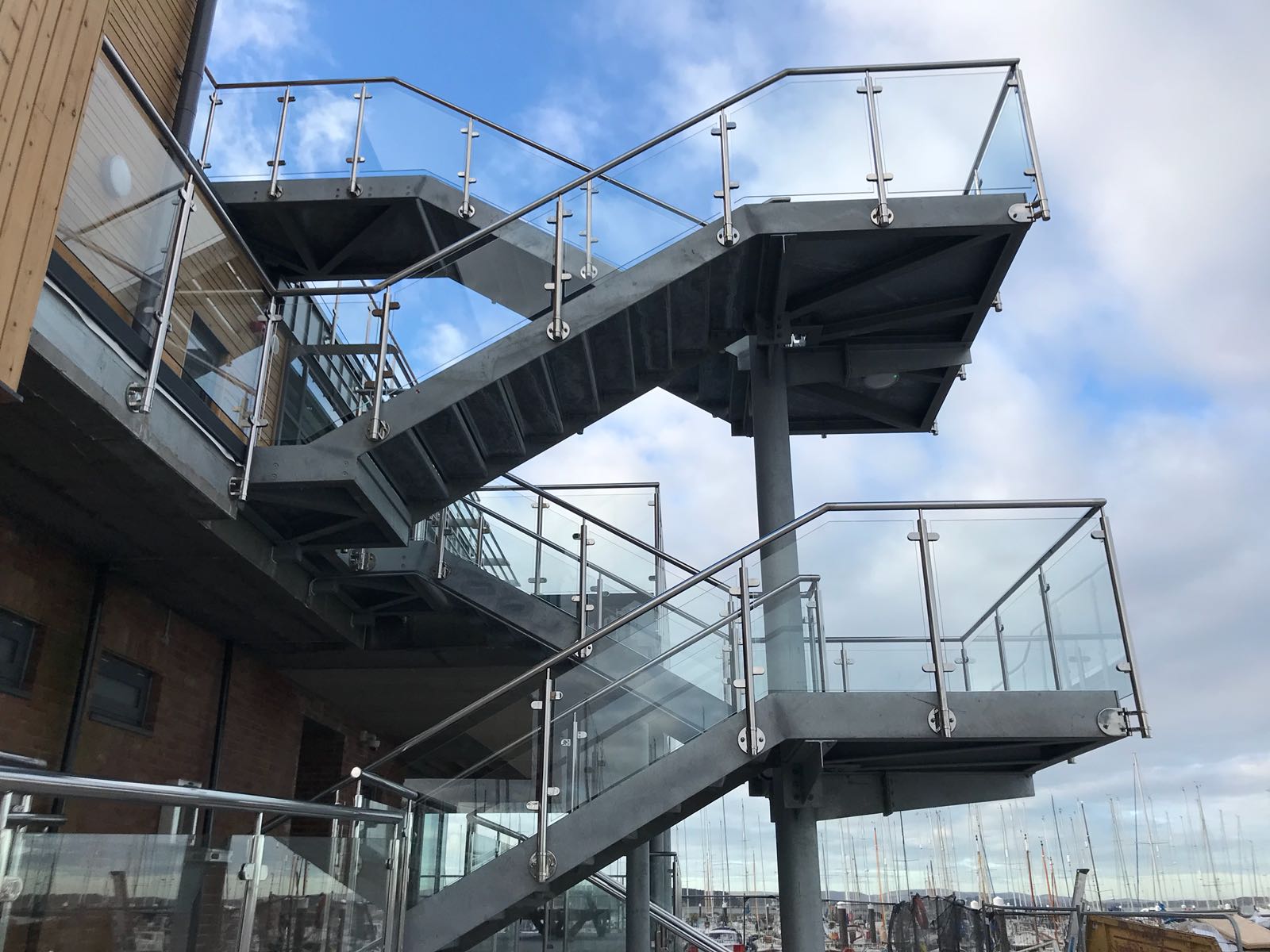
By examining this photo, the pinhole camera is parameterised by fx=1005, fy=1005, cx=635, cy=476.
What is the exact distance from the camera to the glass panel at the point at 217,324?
6023 millimetres

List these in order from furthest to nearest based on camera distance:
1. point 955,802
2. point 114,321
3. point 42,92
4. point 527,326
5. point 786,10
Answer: point 786,10 < point 955,802 < point 527,326 < point 114,321 < point 42,92

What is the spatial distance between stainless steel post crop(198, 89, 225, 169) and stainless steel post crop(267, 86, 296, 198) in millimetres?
695

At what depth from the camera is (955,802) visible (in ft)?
27.1

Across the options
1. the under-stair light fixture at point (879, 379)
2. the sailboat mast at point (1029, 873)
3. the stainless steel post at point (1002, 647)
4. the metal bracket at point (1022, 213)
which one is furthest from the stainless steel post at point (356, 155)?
the sailboat mast at point (1029, 873)

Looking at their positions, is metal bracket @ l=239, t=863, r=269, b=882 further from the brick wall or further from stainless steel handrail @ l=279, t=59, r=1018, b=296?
stainless steel handrail @ l=279, t=59, r=1018, b=296

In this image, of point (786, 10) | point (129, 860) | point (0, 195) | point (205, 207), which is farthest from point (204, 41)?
point (786, 10)

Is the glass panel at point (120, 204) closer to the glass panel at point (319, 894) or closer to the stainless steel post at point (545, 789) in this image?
the glass panel at point (319, 894)

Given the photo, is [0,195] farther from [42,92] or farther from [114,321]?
[114,321]

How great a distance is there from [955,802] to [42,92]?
783 cm

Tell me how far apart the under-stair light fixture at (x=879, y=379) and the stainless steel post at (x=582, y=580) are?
3172mm

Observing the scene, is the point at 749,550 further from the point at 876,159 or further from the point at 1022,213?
the point at 876,159

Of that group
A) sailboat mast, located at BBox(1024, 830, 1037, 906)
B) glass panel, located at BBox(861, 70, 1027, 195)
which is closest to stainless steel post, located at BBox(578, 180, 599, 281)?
glass panel, located at BBox(861, 70, 1027, 195)

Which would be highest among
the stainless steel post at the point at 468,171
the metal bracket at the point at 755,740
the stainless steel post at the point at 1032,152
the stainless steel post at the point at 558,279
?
the stainless steel post at the point at 468,171

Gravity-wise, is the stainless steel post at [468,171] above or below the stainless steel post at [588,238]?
above
